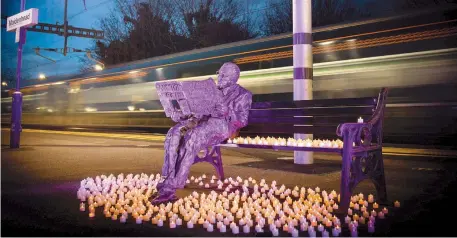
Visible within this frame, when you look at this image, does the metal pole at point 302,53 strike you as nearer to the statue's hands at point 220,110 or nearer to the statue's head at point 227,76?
the statue's head at point 227,76

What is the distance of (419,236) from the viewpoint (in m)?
3.09

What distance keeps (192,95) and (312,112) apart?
1597mm

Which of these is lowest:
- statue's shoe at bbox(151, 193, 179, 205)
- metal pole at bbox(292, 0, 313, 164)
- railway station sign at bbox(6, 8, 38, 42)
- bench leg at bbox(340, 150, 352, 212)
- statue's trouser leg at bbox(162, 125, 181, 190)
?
statue's shoe at bbox(151, 193, 179, 205)

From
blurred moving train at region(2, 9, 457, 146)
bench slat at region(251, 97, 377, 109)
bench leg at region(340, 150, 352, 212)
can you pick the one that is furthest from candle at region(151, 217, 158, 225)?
blurred moving train at region(2, 9, 457, 146)

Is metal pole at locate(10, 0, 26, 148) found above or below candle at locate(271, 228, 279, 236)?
above

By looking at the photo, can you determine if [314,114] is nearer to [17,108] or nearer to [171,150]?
[171,150]

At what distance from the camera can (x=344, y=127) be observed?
3.83 meters

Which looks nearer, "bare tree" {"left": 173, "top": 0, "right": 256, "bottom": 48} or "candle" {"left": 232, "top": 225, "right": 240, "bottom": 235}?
"candle" {"left": 232, "top": 225, "right": 240, "bottom": 235}

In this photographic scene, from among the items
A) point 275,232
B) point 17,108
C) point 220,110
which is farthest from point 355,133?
point 17,108

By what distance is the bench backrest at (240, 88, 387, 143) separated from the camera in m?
4.54

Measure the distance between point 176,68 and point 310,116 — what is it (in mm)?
9039

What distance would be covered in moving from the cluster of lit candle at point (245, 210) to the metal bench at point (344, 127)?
0.92ft

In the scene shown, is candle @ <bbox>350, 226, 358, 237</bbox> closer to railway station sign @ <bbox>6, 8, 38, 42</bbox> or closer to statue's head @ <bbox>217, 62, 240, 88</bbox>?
statue's head @ <bbox>217, 62, 240, 88</bbox>

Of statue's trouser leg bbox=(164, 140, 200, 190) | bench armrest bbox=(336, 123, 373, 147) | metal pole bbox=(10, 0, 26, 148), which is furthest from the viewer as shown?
metal pole bbox=(10, 0, 26, 148)
